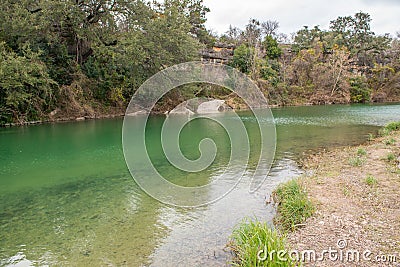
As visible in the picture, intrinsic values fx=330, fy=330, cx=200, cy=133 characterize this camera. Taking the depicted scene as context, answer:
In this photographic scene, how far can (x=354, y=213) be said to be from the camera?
6.12 meters

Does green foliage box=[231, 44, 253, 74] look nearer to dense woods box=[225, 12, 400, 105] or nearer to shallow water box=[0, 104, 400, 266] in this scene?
dense woods box=[225, 12, 400, 105]

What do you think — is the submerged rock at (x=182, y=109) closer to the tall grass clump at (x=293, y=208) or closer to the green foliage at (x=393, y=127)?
the green foliage at (x=393, y=127)

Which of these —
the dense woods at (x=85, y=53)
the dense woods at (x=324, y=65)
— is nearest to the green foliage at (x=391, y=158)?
the dense woods at (x=85, y=53)

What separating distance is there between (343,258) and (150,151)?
1120cm

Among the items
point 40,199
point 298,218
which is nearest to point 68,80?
point 40,199

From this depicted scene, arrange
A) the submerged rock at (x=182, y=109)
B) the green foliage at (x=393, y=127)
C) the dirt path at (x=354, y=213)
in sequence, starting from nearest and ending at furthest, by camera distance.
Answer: the dirt path at (x=354, y=213), the green foliage at (x=393, y=127), the submerged rock at (x=182, y=109)

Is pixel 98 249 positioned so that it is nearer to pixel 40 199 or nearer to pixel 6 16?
pixel 40 199

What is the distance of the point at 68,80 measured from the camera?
94.6 feet

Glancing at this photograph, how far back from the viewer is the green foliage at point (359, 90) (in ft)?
158

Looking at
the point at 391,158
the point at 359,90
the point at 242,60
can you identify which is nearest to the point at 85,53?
the point at 242,60

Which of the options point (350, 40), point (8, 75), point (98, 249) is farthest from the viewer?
point (350, 40)

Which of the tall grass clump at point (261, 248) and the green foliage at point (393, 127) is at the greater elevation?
the green foliage at point (393, 127)

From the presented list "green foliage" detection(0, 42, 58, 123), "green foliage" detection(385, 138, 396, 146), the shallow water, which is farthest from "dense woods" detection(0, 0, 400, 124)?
"green foliage" detection(385, 138, 396, 146)

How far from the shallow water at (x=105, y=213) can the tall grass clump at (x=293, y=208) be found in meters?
0.35
